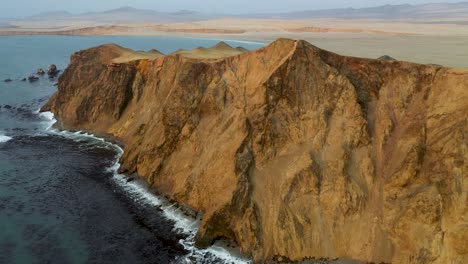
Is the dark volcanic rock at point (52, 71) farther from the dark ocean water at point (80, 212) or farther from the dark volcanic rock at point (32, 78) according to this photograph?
the dark ocean water at point (80, 212)

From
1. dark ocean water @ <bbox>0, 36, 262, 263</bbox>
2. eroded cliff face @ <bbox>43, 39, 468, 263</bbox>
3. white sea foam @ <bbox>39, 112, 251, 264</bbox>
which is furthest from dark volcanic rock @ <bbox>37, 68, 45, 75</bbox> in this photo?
eroded cliff face @ <bbox>43, 39, 468, 263</bbox>

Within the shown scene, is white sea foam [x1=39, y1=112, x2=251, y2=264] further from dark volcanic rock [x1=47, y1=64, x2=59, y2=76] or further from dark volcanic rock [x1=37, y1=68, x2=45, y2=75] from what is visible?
dark volcanic rock [x1=37, y1=68, x2=45, y2=75]

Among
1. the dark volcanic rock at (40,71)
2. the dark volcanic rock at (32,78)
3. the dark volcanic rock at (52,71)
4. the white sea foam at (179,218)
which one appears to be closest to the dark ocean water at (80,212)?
the white sea foam at (179,218)

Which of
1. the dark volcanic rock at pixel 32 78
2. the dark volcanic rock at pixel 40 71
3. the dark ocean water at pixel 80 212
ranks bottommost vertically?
the dark ocean water at pixel 80 212

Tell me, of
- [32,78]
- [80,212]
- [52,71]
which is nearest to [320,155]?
[80,212]

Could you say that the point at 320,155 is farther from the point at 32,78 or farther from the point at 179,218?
the point at 32,78

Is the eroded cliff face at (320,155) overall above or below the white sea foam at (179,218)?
above

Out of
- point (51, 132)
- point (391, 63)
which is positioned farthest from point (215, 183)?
point (51, 132)

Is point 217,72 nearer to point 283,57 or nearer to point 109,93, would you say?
point 283,57
